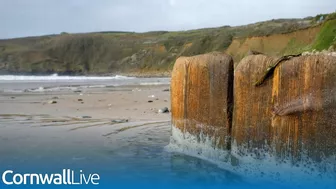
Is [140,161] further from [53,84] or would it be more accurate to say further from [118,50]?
[118,50]

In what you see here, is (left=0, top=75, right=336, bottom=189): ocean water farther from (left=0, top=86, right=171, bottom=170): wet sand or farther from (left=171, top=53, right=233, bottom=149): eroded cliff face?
(left=171, top=53, right=233, bottom=149): eroded cliff face

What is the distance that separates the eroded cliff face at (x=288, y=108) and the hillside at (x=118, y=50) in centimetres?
5661

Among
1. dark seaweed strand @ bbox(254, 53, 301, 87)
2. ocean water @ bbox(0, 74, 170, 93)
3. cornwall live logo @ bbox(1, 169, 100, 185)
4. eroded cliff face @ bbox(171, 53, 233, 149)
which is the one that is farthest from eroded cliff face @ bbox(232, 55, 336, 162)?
ocean water @ bbox(0, 74, 170, 93)

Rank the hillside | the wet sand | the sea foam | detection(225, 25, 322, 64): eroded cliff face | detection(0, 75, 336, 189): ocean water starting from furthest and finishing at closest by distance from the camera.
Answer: the hillside, detection(225, 25, 322, 64): eroded cliff face, the wet sand, detection(0, 75, 336, 189): ocean water, the sea foam

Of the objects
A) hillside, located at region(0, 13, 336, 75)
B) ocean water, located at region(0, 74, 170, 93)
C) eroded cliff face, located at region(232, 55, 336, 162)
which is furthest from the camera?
hillside, located at region(0, 13, 336, 75)

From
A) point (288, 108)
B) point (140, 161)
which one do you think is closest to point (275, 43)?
point (140, 161)

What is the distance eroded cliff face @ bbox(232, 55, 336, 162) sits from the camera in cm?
315

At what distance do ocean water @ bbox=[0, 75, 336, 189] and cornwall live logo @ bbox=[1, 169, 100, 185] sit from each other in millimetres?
77

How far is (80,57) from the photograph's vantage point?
97250 mm

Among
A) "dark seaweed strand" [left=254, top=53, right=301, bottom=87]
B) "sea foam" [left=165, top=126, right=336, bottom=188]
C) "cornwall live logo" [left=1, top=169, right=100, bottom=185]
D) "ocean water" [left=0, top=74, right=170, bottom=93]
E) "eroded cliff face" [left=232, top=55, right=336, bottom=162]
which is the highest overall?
"dark seaweed strand" [left=254, top=53, right=301, bottom=87]

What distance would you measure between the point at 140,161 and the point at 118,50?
9528 centimetres

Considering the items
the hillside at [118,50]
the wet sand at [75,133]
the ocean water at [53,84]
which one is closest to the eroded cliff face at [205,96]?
the wet sand at [75,133]

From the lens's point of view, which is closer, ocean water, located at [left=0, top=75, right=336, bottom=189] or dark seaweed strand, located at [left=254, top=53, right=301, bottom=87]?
dark seaweed strand, located at [left=254, top=53, right=301, bottom=87]

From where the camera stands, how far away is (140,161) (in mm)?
4340
